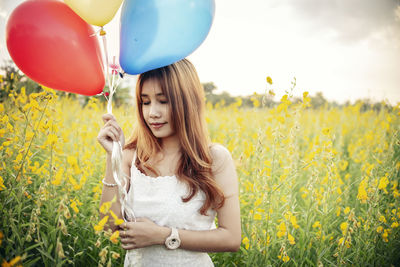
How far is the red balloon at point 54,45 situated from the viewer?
94 centimetres

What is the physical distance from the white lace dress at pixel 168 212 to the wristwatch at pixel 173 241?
0.08m

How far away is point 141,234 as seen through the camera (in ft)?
3.20

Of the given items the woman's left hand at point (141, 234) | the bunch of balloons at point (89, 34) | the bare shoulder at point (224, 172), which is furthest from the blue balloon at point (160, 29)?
the woman's left hand at point (141, 234)

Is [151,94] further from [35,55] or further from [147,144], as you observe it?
[35,55]

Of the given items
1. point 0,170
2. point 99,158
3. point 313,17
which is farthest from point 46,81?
point 313,17

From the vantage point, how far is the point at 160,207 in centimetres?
112

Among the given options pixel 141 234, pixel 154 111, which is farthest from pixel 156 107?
pixel 141 234

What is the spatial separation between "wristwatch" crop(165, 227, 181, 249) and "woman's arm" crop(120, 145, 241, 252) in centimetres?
2

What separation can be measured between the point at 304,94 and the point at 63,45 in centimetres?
147

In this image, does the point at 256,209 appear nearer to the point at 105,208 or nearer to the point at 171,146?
the point at 171,146

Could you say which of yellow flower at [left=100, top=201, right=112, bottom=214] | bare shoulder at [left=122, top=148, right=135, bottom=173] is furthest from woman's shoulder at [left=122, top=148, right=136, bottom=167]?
yellow flower at [left=100, top=201, right=112, bottom=214]

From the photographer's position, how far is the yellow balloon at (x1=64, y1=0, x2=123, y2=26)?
0.94 metres

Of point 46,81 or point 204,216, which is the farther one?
point 204,216

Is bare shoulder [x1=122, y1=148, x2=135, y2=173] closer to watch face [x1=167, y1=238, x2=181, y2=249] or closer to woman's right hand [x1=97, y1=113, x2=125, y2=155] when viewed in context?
woman's right hand [x1=97, y1=113, x2=125, y2=155]
